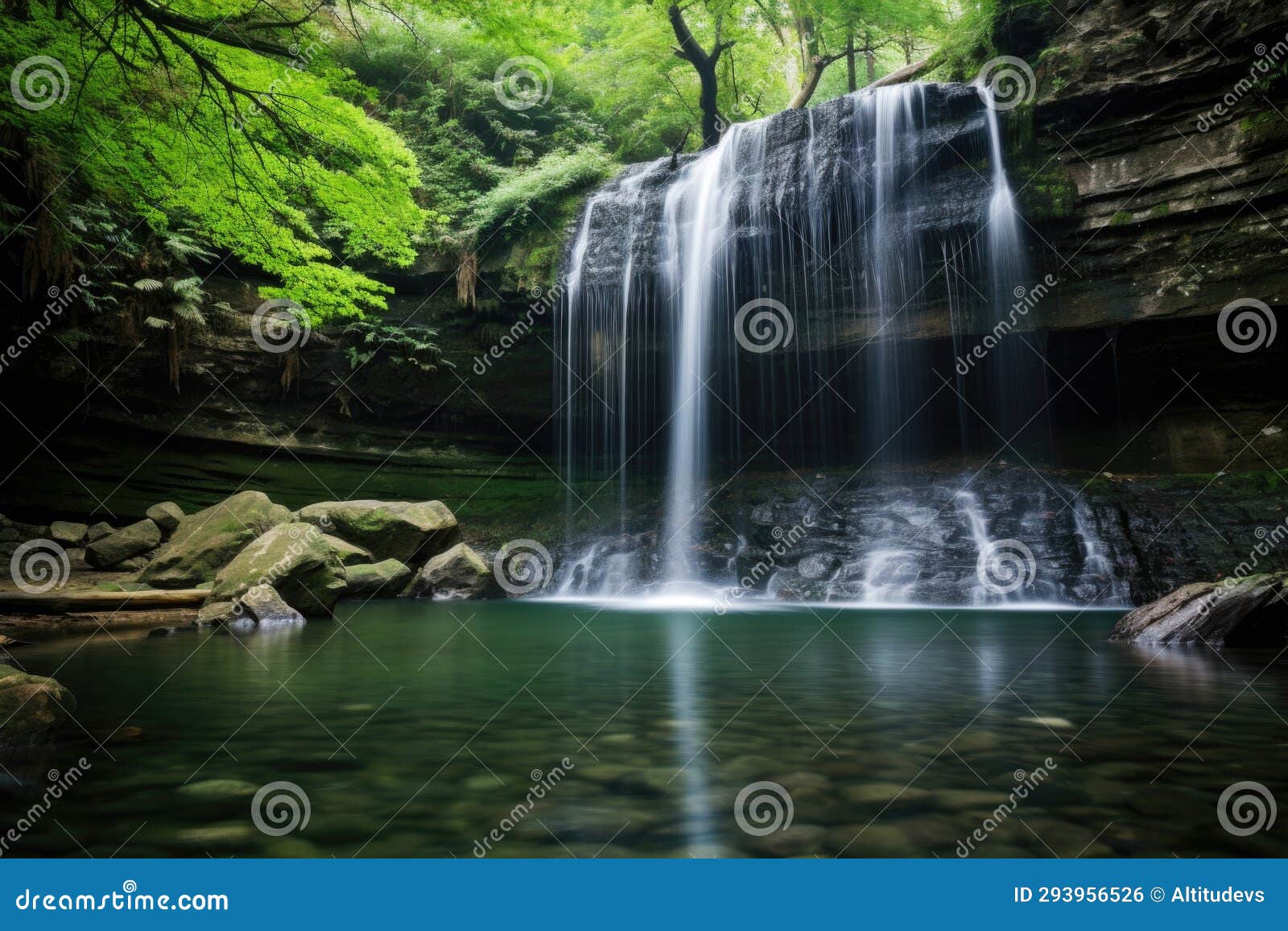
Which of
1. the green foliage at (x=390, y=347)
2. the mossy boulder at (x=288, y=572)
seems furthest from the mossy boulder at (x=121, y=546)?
the green foliage at (x=390, y=347)

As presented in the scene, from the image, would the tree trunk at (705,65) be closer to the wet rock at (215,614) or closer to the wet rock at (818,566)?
the wet rock at (818,566)

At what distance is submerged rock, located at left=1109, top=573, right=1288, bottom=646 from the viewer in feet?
20.2

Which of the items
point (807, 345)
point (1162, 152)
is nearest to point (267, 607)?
point (807, 345)

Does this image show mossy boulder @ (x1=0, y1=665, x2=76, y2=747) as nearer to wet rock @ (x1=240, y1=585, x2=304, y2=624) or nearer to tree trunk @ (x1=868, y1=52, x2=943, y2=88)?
wet rock @ (x1=240, y1=585, x2=304, y2=624)

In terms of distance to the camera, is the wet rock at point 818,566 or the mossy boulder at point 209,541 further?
the wet rock at point 818,566

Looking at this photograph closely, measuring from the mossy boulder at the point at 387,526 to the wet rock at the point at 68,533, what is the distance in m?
4.50

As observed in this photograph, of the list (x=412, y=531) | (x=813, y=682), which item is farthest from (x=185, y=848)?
(x=412, y=531)

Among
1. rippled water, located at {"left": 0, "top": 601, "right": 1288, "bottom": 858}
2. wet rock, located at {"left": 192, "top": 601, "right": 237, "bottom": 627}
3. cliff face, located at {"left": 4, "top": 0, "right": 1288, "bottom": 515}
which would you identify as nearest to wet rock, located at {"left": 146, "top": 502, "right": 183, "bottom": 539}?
cliff face, located at {"left": 4, "top": 0, "right": 1288, "bottom": 515}

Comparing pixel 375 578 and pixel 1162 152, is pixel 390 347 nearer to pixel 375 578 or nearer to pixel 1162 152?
pixel 375 578

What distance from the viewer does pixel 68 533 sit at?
13.0 meters

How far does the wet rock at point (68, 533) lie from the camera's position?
1288 centimetres

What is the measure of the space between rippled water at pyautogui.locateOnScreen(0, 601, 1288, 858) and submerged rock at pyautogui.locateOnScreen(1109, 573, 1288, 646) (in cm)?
57

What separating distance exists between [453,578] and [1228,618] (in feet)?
34.2

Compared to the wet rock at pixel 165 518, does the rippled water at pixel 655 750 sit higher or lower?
lower
